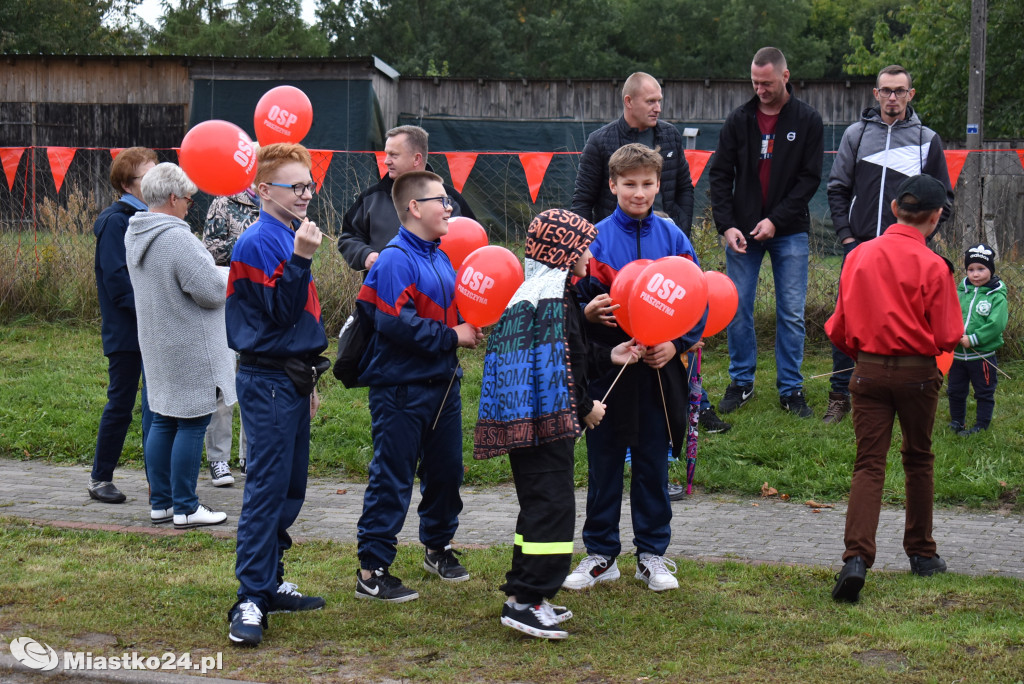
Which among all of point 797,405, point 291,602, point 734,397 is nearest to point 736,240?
point 734,397

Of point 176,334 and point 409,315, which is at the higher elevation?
point 409,315

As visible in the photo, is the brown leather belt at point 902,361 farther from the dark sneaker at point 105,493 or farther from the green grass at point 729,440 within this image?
the dark sneaker at point 105,493

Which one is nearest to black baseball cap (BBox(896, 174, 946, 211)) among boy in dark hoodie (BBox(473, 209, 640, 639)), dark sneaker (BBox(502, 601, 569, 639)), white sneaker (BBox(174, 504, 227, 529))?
boy in dark hoodie (BBox(473, 209, 640, 639))

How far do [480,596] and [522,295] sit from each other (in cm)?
153

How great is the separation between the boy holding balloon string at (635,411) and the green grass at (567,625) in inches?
6.5

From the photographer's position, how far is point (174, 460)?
6.45 m

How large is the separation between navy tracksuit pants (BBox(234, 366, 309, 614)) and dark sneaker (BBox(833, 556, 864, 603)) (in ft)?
A: 8.43

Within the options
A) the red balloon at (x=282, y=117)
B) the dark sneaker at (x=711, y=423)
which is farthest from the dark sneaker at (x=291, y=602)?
the dark sneaker at (x=711, y=423)

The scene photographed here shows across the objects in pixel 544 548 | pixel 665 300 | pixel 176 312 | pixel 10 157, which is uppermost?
pixel 10 157

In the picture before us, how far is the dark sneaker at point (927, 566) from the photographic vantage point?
5.39 metres

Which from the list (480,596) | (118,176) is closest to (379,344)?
(480,596)

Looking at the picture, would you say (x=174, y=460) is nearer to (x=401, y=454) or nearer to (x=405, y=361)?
(x=401, y=454)

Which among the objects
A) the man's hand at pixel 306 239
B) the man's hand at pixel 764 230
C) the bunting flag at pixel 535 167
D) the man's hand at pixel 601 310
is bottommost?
the man's hand at pixel 601 310

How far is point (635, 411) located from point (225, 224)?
353 cm
